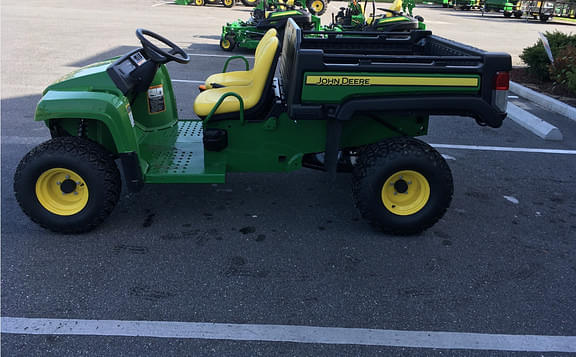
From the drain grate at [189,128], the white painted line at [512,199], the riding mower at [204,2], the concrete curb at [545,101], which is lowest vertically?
the white painted line at [512,199]

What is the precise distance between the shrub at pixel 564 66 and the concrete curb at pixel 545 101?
19.7 inches

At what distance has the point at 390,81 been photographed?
329 centimetres

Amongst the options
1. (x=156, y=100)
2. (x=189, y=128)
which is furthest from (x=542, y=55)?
(x=156, y=100)

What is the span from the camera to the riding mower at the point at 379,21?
31.9 ft

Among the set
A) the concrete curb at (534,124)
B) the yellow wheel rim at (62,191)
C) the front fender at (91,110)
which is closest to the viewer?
the front fender at (91,110)

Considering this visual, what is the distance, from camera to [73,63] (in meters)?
9.14

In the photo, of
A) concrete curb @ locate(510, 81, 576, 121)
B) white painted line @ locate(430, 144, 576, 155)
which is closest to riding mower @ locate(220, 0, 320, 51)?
concrete curb @ locate(510, 81, 576, 121)

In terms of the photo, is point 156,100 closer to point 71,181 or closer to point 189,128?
point 189,128

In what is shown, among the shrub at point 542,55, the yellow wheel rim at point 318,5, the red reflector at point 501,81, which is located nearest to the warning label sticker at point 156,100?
the red reflector at point 501,81

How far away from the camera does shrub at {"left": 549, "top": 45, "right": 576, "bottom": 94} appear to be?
806cm

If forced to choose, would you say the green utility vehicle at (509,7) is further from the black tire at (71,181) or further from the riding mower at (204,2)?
the black tire at (71,181)

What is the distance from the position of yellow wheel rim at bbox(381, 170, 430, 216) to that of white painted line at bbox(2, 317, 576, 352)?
3.77 ft

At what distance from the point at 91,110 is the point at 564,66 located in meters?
8.20

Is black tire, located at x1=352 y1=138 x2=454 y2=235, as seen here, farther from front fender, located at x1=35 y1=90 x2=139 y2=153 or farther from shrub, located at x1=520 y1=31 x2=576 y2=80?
shrub, located at x1=520 y1=31 x2=576 y2=80
